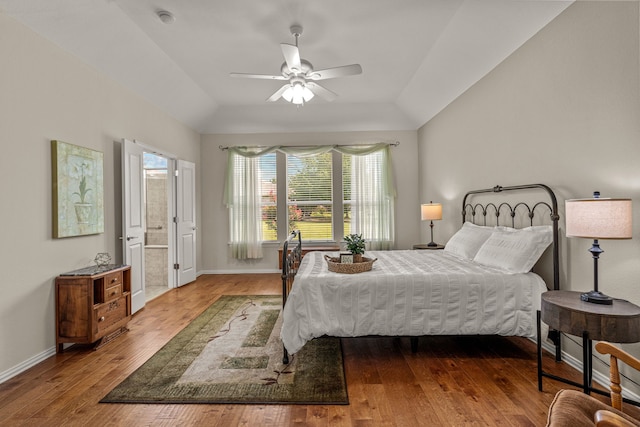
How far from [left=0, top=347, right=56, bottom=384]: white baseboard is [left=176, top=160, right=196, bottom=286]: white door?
92.8 inches

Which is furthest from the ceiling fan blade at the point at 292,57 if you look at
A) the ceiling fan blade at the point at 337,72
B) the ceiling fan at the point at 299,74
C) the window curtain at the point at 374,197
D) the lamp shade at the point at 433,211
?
the window curtain at the point at 374,197

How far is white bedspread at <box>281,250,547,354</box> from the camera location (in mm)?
2398

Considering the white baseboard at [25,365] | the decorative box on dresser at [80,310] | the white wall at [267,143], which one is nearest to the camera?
the white baseboard at [25,365]

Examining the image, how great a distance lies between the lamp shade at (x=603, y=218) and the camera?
1.68 metres

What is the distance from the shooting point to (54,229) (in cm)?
274

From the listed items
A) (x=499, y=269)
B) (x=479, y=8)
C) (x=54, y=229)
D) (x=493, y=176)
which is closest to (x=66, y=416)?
(x=54, y=229)

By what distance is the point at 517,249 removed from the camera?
2588 millimetres

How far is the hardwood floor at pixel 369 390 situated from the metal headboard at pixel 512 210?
828mm

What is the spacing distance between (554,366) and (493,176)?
1.90m

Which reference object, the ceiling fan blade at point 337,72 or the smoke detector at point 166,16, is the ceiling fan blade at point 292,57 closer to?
the ceiling fan blade at point 337,72

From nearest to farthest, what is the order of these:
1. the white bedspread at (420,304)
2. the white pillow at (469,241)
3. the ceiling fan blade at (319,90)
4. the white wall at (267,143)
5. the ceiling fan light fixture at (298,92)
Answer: the white bedspread at (420,304) → the white pillow at (469,241) → the ceiling fan light fixture at (298,92) → the ceiling fan blade at (319,90) → the white wall at (267,143)

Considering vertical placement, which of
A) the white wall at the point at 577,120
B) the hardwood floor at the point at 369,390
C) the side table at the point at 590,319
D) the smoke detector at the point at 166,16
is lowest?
the hardwood floor at the point at 369,390

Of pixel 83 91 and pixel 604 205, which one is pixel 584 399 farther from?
pixel 83 91

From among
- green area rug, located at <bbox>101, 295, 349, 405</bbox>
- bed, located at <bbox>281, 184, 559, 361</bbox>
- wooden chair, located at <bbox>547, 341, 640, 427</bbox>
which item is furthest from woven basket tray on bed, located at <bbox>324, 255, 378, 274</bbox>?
wooden chair, located at <bbox>547, 341, 640, 427</bbox>
